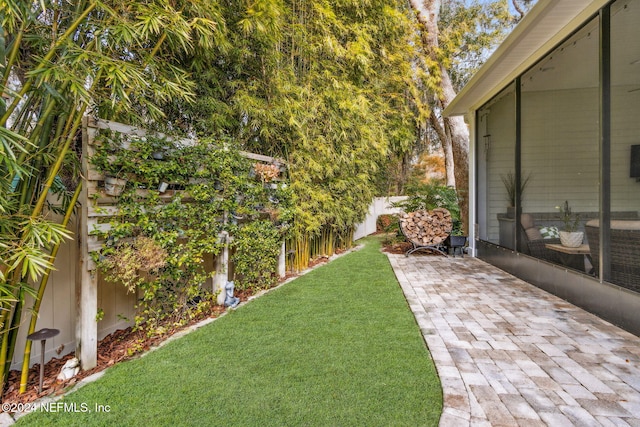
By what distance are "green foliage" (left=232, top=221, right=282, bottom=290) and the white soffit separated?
338cm

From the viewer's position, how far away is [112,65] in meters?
1.78

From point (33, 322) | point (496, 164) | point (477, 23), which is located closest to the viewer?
point (33, 322)

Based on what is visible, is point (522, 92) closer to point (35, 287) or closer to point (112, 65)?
point (112, 65)

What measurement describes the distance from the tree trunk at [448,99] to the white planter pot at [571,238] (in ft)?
12.7

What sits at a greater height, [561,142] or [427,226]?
[561,142]

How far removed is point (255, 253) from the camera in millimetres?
3693

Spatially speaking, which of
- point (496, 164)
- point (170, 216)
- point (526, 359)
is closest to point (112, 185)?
point (170, 216)

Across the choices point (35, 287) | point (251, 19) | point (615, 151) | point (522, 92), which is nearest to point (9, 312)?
point (35, 287)

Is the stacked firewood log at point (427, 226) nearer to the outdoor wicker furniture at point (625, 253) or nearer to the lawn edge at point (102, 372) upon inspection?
the lawn edge at point (102, 372)

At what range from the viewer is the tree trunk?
300 inches

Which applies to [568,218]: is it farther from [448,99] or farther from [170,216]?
[448,99]

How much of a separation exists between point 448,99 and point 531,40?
16.2 feet

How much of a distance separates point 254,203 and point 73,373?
2128mm

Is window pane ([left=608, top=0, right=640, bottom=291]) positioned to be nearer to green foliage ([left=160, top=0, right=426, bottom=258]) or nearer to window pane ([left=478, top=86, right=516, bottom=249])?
window pane ([left=478, top=86, right=516, bottom=249])
